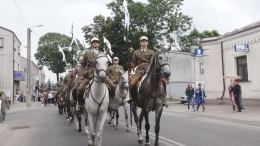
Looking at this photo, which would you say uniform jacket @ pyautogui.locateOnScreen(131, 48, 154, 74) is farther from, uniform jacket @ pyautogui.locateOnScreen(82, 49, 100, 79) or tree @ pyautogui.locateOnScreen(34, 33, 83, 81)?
tree @ pyautogui.locateOnScreen(34, 33, 83, 81)

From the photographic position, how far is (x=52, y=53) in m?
82.5

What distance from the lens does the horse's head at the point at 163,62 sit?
7.39 meters

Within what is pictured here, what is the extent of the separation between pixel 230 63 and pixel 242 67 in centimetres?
131

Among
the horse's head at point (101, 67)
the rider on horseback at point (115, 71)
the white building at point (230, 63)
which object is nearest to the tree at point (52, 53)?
the white building at point (230, 63)

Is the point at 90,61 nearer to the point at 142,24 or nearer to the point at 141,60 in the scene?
Result: the point at 141,60

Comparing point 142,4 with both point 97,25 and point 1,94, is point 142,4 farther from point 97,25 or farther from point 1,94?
point 1,94

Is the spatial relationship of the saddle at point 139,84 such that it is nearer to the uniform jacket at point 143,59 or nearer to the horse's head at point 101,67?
the uniform jacket at point 143,59

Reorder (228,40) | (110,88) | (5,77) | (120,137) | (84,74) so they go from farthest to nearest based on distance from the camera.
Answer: (5,77) → (228,40) → (120,137) → (110,88) → (84,74)

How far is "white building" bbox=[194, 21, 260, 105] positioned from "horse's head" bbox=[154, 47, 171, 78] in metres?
17.1

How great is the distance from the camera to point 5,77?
43438 millimetres

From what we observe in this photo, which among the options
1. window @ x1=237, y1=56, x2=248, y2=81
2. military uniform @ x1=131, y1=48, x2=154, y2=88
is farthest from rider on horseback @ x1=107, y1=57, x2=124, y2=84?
window @ x1=237, y1=56, x2=248, y2=81

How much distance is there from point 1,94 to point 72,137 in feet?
32.8

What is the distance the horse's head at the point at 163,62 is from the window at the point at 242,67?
1895cm

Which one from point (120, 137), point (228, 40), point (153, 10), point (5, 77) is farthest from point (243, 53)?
point (5, 77)
